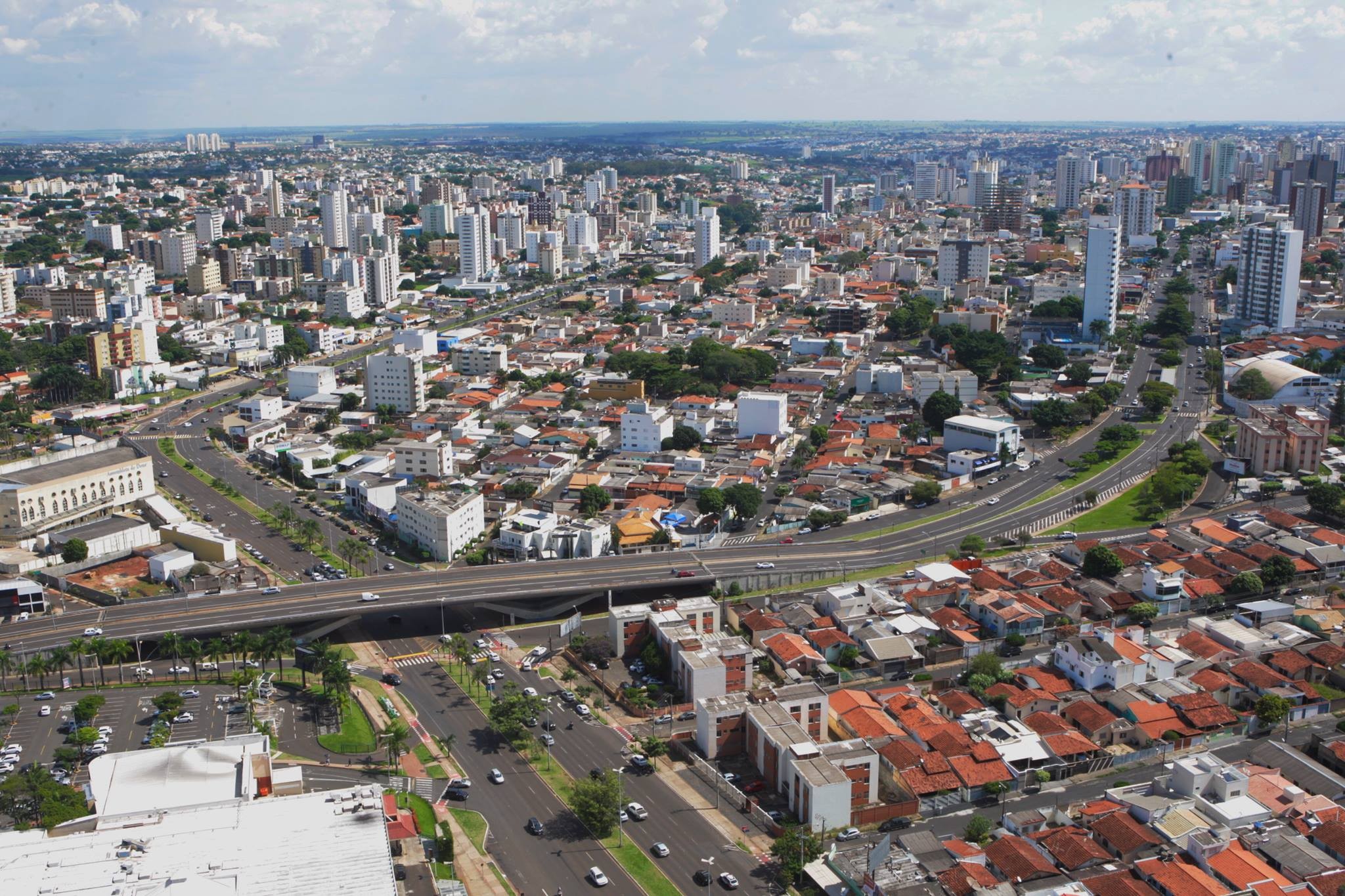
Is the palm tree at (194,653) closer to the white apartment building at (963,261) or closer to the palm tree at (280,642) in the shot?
the palm tree at (280,642)

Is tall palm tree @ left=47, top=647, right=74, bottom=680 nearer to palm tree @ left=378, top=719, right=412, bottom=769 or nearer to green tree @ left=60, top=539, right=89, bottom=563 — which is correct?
green tree @ left=60, top=539, right=89, bottom=563

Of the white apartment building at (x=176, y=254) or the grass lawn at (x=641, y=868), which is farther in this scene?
the white apartment building at (x=176, y=254)

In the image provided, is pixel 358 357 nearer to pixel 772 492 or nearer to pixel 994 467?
pixel 772 492

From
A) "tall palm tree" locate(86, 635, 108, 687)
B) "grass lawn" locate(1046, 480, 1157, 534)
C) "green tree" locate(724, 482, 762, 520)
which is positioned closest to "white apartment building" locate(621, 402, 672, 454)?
"green tree" locate(724, 482, 762, 520)

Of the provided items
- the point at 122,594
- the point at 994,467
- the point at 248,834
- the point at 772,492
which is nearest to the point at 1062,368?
the point at 994,467

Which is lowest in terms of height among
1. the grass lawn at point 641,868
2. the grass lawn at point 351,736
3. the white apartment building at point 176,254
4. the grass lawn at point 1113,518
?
the grass lawn at point 641,868

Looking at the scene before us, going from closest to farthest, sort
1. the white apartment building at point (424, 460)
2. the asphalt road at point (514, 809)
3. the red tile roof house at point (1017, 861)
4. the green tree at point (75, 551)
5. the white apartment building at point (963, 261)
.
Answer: the red tile roof house at point (1017, 861) < the asphalt road at point (514, 809) < the green tree at point (75, 551) < the white apartment building at point (424, 460) < the white apartment building at point (963, 261)

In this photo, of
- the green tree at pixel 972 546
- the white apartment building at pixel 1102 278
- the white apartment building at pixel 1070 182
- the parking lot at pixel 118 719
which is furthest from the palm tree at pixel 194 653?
the white apartment building at pixel 1070 182
